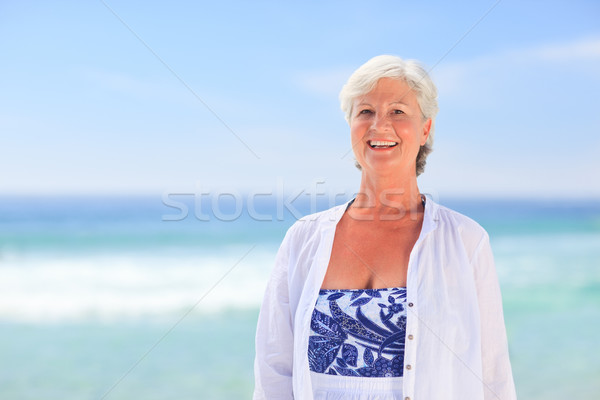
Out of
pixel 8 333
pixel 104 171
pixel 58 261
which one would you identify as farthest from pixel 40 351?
pixel 104 171

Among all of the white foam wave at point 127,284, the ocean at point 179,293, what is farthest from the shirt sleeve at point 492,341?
the white foam wave at point 127,284

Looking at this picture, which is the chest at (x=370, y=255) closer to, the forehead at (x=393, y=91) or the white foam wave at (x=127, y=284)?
the forehead at (x=393, y=91)

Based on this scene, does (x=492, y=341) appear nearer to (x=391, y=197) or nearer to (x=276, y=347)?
(x=391, y=197)

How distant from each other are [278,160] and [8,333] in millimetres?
8681

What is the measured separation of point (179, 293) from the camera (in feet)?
34.0

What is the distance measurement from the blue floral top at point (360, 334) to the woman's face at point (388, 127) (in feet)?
1.28

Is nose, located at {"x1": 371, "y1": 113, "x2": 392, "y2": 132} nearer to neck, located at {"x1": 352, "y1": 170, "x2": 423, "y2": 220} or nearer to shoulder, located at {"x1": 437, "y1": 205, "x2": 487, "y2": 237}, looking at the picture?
neck, located at {"x1": 352, "y1": 170, "x2": 423, "y2": 220}

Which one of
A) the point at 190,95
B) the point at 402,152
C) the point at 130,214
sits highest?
the point at 190,95

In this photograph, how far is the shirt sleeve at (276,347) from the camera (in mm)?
1759

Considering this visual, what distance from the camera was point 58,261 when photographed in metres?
12.4

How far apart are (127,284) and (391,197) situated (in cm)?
990

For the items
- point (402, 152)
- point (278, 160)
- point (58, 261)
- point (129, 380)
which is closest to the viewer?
point (402, 152)

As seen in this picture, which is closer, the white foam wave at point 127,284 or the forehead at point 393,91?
the forehead at point 393,91

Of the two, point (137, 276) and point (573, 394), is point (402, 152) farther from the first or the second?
point (137, 276)
